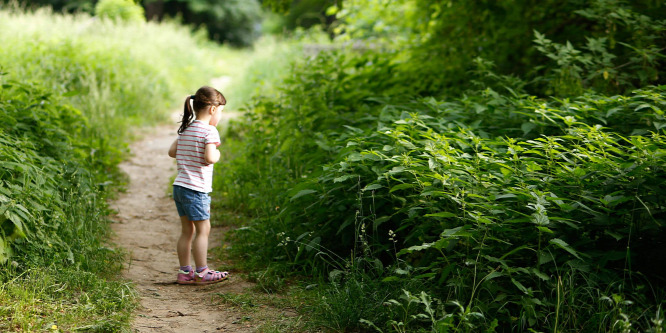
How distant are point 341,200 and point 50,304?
205cm

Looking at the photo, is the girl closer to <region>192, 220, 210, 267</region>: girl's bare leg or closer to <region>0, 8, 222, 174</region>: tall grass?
<region>192, 220, 210, 267</region>: girl's bare leg

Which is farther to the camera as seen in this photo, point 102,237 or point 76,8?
point 76,8

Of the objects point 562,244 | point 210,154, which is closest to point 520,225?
point 562,244

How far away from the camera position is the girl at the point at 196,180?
14.8 feet

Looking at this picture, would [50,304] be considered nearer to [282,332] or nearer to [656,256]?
[282,332]

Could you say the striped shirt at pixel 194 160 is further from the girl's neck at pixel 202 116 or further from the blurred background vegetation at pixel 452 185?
the blurred background vegetation at pixel 452 185

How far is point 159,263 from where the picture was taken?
198 inches

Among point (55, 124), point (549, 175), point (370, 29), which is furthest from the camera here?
point (370, 29)

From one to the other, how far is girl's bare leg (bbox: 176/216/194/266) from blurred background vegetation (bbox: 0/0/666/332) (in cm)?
58

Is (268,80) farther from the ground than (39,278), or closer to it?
closer to it

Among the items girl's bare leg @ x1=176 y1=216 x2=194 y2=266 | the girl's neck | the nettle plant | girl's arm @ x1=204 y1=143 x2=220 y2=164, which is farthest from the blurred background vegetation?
the girl's neck

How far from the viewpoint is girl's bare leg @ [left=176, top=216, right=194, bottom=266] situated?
15.0 ft

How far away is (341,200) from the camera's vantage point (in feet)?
14.5

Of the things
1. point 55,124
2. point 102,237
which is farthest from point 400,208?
point 55,124
